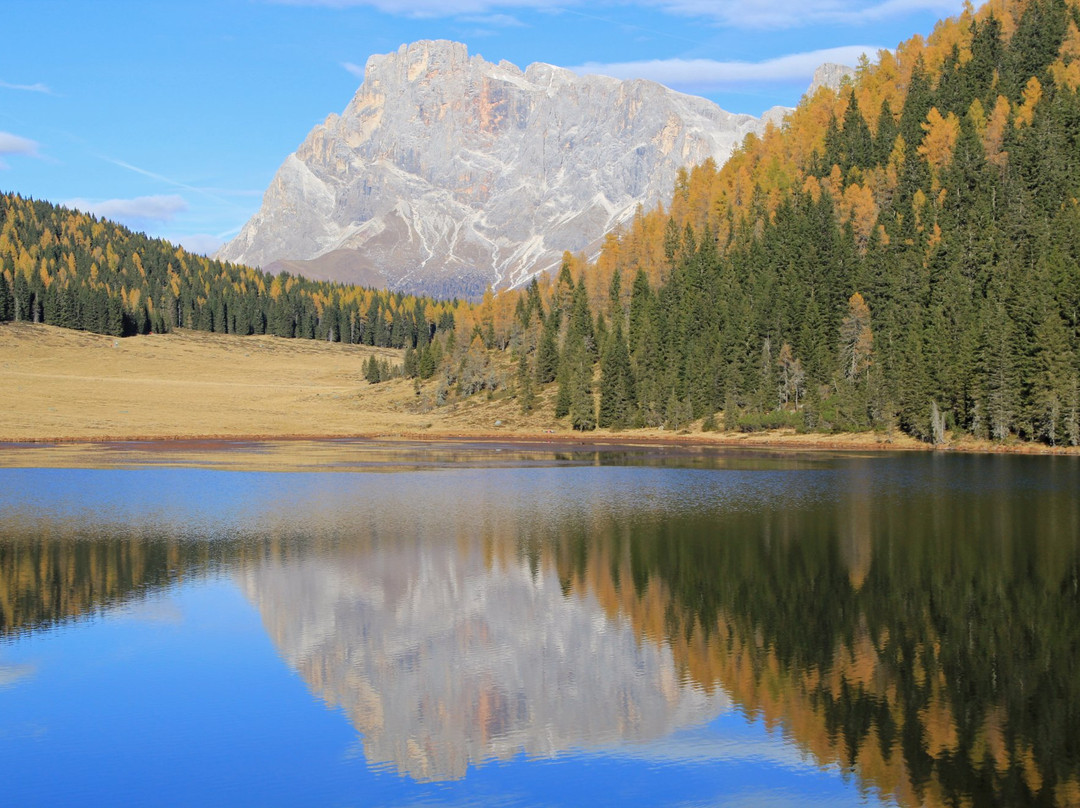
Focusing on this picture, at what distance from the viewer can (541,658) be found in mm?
26500

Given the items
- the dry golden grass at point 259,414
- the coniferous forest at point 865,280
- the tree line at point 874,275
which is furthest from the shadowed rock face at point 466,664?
the tree line at point 874,275

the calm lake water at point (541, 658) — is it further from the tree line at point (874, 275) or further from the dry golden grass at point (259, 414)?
the dry golden grass at point (259, 414)

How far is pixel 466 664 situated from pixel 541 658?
6.90 feet

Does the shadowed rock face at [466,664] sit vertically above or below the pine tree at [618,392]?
below

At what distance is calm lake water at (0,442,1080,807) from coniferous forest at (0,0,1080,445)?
194 feet

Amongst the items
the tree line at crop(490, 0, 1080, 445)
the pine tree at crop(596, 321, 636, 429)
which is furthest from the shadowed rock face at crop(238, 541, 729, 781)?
the pine tree at crop(596, 321, 636, 429)

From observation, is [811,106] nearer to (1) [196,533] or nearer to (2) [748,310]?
(2) [748,310]

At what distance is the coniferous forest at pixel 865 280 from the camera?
109250mm

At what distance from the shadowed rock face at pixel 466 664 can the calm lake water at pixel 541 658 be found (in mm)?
109

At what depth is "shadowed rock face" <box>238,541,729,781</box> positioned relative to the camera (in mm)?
20969

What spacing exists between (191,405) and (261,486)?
306ft

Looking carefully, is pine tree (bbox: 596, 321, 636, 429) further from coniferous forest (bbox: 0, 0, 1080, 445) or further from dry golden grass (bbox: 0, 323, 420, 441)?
dry golden grass (bbox: 0, 323, 420, 441)

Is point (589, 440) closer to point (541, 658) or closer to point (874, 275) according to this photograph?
point (874, 275)

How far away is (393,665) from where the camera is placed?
25.8 m
